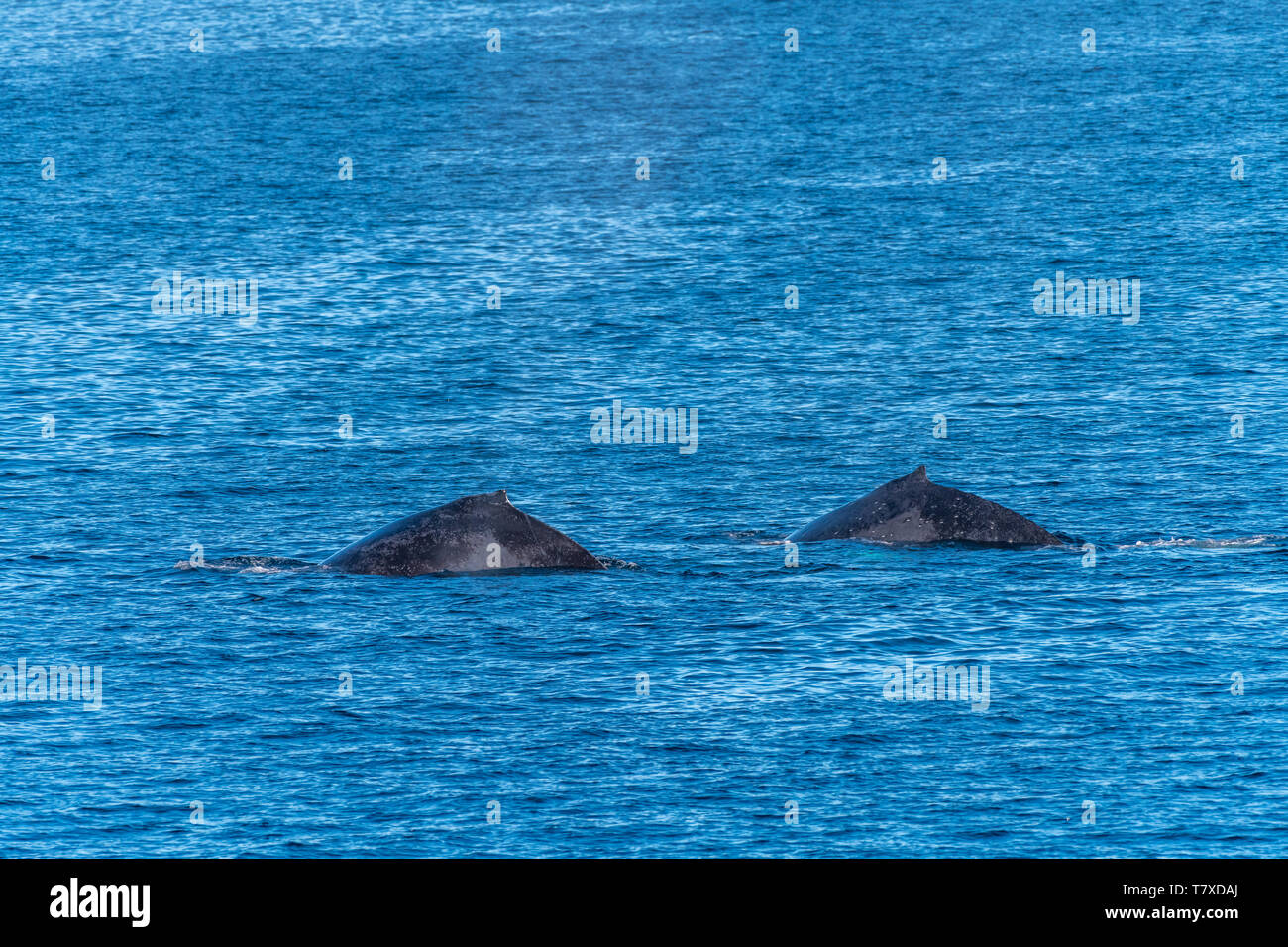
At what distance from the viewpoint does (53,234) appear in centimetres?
11162

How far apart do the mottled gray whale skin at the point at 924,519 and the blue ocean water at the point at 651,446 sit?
56cm

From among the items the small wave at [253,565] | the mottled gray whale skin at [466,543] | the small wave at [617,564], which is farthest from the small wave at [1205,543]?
the small wave at [253,565]

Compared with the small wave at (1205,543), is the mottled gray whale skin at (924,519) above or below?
above

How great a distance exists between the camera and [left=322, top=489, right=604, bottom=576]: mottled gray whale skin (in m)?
52.3

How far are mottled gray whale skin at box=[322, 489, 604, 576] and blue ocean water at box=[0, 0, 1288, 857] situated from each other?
0.74 metres

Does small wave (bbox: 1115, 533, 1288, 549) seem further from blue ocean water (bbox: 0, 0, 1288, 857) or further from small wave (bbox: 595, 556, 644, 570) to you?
small wave (bbox: 595, 556, 644, 570)

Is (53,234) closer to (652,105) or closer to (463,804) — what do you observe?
(652,105)

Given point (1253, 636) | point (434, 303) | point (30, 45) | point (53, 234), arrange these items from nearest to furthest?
1. point (1253, 636)
2. point (434, 303)
3. point (53, 234)
4. point (30, 45)

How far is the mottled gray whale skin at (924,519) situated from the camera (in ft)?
179

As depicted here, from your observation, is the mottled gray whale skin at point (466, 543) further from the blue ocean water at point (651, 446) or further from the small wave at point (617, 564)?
the small wave at point (617, 564)

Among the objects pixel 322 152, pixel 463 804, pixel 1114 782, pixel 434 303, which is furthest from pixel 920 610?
pixel 322 152

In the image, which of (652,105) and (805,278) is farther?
(652,105)

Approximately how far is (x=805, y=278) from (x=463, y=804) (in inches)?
2628

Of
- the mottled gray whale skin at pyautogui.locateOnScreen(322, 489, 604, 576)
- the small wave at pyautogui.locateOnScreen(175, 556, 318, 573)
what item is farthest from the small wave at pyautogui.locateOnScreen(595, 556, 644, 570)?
the small wave at pyautogui.locateOnScreen(175, 556, 318, 573)
